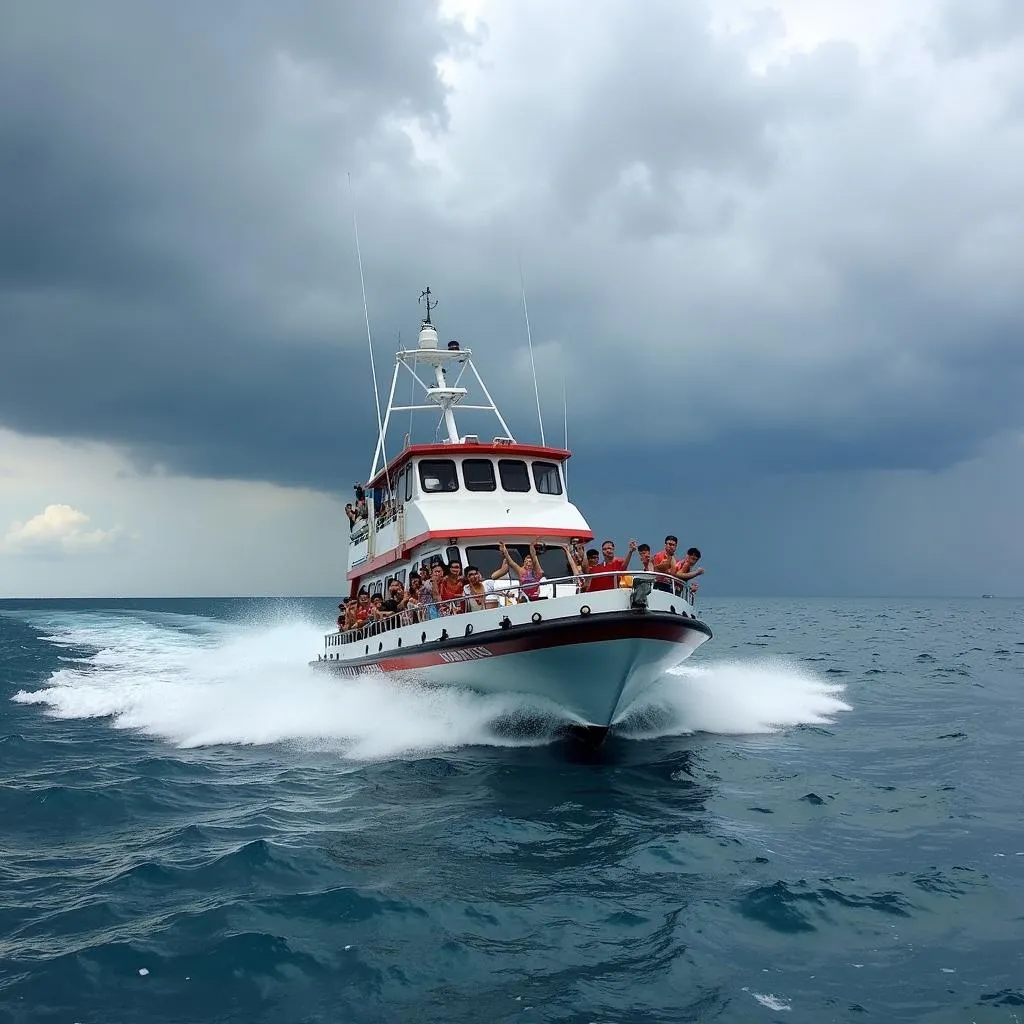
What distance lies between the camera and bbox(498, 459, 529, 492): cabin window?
17328 millimetres

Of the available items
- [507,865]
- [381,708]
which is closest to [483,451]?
[381,708]

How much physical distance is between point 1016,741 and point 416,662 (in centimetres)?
973

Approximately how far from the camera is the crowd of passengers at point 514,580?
42.6 ft

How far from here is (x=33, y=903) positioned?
6824 millimetres

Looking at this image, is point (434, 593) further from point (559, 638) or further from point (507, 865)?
point (507, 865)

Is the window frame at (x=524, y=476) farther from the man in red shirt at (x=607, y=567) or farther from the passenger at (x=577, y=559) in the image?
the man in red shirt at (x=607, y=567)

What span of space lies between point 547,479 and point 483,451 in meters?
1.56

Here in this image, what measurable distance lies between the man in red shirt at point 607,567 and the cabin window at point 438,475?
13.3 ft

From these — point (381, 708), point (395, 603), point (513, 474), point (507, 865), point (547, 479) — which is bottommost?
point (507, 865)

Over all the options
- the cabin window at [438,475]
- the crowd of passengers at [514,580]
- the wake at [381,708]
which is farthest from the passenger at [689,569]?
the cabin window at [438,475]

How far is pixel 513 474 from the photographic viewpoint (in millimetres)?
17406

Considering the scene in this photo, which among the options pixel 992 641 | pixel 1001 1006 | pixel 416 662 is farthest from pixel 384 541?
pixel 992 641

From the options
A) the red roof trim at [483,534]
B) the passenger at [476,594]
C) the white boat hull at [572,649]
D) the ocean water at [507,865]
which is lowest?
the ocean water at [507,865]

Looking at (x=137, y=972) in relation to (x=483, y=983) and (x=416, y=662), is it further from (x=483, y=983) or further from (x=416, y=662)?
(x=416, y=662)
